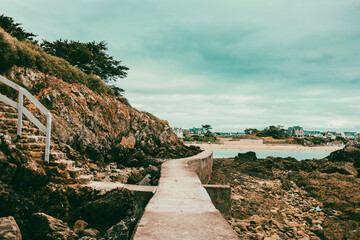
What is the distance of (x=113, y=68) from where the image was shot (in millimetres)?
25594

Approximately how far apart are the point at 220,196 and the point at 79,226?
337 centimetres

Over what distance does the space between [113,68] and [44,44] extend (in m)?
7.15

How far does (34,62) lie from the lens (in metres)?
13.0

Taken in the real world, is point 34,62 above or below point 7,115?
above

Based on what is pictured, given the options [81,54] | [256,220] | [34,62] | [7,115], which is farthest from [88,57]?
[256,220]

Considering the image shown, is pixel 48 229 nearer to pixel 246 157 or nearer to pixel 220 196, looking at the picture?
pixel 220 196

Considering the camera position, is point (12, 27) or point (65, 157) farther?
point (12, 27)

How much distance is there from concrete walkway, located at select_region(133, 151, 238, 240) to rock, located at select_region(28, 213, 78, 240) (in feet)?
5.10

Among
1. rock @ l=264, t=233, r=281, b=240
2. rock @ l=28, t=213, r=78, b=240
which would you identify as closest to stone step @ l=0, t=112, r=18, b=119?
rock @ l=28, t=213, r=78, b=240

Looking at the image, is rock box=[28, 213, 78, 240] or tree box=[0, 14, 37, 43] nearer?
rock box=[28, 213, 78, 240]

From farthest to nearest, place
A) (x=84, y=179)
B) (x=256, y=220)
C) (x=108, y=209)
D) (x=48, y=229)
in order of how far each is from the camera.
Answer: (x=256, y=220) < (x=84, y=179) < (x=108, y=209) < (x=48, y=229)

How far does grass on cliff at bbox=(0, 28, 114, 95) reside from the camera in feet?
36.2

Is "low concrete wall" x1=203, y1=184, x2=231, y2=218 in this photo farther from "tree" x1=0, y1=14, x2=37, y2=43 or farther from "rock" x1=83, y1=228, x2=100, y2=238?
"tree" x1=0, y1=14, x2=37, y2=43

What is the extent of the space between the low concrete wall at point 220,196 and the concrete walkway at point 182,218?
71cm
